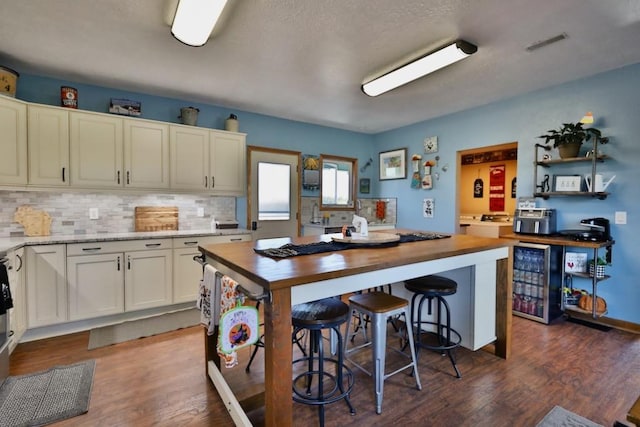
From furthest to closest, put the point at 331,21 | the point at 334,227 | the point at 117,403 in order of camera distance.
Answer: the point at 334,227 < the point at 331,21 < the point at 117,403

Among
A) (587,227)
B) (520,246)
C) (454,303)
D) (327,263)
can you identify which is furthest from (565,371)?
(327,263)

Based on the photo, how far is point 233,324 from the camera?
1402 mm

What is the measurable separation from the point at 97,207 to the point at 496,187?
687 cm

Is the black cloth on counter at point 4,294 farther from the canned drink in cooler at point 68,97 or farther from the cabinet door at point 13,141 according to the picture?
→ the canned drink in cooler at point 68,97

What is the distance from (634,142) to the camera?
2.87 meters

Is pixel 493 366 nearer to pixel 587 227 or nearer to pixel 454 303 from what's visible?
pixel 454 303

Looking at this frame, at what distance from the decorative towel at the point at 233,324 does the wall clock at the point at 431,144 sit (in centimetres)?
401

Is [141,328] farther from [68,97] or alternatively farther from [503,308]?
[503,308]

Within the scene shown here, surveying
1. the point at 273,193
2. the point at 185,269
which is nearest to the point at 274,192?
the point at 273,193

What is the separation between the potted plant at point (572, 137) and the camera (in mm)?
3006

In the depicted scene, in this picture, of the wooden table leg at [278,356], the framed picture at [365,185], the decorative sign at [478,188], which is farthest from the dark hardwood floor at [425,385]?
the decorative sign at [478,188]

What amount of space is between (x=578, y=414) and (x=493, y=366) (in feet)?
1.82

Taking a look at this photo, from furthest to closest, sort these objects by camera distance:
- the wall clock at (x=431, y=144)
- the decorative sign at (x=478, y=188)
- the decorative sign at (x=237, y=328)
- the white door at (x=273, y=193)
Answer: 1. the decorative sign at (x=478, y=188)
2. the wall clock at (x=431, y=144)
3. the white door at (x=273, y=193)
4. the decorative sign at (x=237, y=328)

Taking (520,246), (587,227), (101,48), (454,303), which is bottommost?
(454,303)
